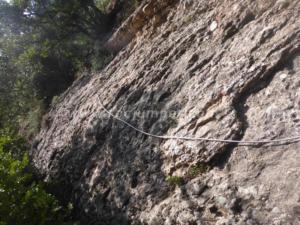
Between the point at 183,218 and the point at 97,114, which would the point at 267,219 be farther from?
the point at 97,114

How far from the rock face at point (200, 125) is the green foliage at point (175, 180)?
3 cm

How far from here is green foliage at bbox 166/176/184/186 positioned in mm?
5188

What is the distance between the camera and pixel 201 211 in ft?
15.1

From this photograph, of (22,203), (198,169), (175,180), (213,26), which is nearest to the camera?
(198,169)

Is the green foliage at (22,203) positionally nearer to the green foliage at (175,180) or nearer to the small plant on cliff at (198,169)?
the green foliage at (175,180)

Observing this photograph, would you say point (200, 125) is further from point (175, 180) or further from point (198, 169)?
point (175, 180)

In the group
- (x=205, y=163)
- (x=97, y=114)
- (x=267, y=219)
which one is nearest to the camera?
(x=267, y=219)

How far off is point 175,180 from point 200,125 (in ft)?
3.05

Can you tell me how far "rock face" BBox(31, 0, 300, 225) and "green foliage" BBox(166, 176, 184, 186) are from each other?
0.09 ft

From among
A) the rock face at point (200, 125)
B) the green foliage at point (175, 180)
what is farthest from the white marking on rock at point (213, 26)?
the green foliage at point (175, 180)

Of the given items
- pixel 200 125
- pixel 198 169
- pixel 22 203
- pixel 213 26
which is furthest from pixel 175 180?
pixel 22 203

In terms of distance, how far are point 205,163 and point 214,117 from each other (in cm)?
73

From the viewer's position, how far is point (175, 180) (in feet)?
17.2

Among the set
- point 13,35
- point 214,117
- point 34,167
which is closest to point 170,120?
point 214,117
